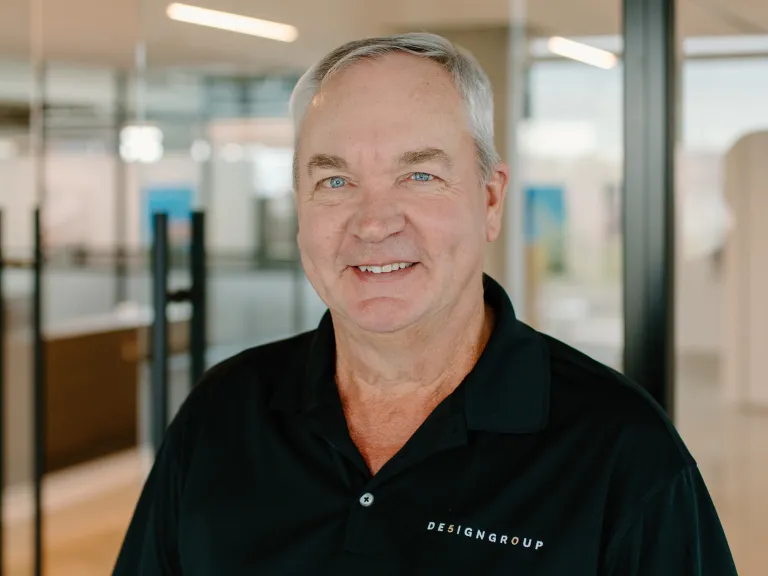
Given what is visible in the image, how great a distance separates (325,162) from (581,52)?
1.23m

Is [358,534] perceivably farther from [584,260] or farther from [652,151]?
[584,260]

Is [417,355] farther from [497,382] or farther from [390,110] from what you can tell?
[390,110]

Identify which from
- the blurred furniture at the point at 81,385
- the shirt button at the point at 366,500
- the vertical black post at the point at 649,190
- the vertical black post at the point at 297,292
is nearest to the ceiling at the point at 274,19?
the vertical black post at the point at 649,190

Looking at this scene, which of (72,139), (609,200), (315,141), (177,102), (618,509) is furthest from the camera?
(72,139)

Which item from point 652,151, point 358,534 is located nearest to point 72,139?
A: point 652,151

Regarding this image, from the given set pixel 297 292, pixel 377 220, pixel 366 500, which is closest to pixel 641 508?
pixel 366 500

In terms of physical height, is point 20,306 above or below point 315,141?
below

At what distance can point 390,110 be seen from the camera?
4.33ft

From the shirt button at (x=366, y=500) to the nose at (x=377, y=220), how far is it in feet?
1.09

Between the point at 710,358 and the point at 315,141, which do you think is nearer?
the point at 315,141

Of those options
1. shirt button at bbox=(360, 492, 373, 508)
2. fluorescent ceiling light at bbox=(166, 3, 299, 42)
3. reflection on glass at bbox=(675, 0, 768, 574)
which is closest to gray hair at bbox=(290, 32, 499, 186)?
shirt button at bbox=(360, 492, 373, 508)

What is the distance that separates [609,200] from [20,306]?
2.83m

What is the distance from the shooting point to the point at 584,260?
8.02 feet

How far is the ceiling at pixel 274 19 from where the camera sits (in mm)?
2062
